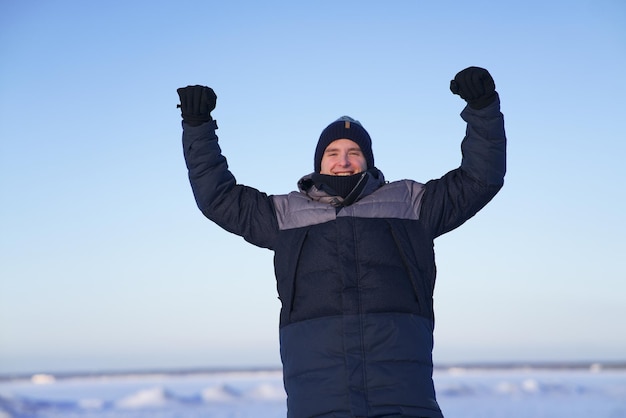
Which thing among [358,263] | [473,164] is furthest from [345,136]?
[358,263]

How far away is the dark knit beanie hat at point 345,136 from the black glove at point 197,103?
22.1 inches

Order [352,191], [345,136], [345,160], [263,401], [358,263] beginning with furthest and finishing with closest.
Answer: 1. [263,401]
2. [345,136]
3. [345,160]
4. [352,191]
5. [358,263]

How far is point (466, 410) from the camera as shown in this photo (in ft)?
28.6

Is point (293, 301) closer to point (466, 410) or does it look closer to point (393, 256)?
point (393, 256)

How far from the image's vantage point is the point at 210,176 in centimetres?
357

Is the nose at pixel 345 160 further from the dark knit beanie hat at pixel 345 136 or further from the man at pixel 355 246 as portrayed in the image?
the dark knit beanie hat at pixel 345 136

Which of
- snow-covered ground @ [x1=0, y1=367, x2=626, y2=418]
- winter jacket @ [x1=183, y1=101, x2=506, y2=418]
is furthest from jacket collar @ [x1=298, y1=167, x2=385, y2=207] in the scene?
snow-covered ground @ [x1=0, y1=367, x2=626, y2=418]

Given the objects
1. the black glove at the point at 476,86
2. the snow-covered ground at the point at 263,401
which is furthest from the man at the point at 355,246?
the snow-covered ground at the point at 263,401

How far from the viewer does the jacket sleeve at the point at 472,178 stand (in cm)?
343

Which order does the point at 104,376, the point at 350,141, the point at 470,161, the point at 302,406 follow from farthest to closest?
the point at 104,376 → the point at 350,141 → the point at 470,161 → the point at 302,406

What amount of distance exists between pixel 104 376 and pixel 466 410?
11.0 metres

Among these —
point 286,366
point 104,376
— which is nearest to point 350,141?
point 286,366

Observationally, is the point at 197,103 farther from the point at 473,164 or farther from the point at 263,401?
the point at 263,401

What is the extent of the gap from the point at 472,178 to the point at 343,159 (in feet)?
1.93
